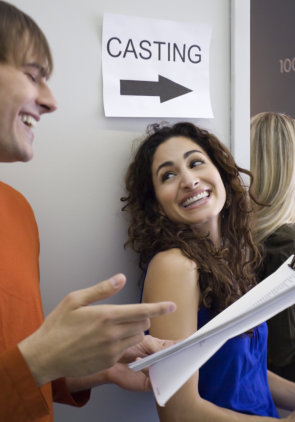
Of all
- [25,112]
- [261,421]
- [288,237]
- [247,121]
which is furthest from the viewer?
[288,237]

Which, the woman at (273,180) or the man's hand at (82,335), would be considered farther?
the woman at (273,180)

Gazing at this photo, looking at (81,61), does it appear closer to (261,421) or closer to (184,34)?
(184,34)

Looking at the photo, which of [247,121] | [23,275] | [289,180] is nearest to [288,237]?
[289,180]

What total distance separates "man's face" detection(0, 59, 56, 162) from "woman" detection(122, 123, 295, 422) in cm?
38

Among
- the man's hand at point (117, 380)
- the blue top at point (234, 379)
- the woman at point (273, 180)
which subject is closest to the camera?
the man's hand at point (117, 380)

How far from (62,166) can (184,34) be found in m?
0.50

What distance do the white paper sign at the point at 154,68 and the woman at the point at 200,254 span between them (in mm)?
72

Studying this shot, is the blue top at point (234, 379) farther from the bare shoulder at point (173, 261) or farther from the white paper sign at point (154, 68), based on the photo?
the white paper sign at point (154, 68)

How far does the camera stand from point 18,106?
704 millimetres

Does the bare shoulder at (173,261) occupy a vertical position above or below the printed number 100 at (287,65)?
below

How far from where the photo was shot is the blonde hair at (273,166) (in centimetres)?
146

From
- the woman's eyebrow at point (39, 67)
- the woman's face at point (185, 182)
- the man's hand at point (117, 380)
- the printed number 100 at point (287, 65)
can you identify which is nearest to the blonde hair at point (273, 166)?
the printed number 100 at point (287, 65)

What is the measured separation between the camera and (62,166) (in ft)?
3.30

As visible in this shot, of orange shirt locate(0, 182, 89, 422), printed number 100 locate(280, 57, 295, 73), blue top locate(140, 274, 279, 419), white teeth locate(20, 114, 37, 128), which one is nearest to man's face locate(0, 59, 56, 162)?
white teeth locate(20, 114, 37, 128)
